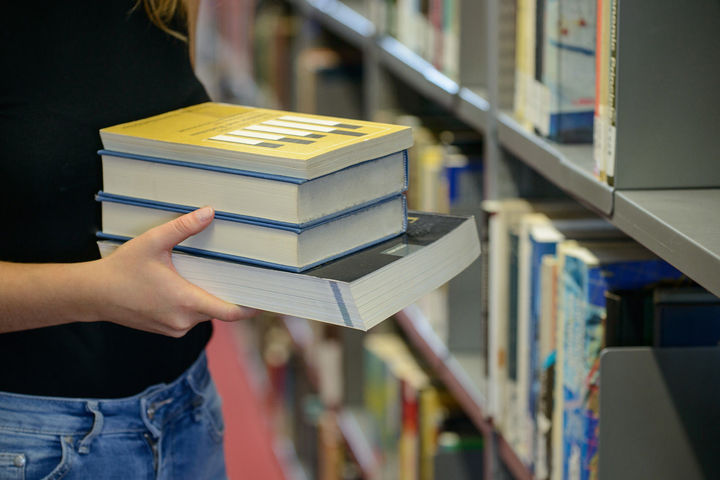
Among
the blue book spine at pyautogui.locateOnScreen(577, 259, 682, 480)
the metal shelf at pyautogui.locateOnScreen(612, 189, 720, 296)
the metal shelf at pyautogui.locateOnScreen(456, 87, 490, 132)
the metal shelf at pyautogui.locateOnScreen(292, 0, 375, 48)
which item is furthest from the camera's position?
the metal shelf at pyautogui.locateOnScreen(292, 0, 375, 48)

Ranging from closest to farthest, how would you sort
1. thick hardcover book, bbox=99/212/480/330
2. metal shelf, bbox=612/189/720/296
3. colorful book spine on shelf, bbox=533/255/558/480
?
metal shelf, bbox=612/189/720/296, thick hardcover book, bbox=99/212/480/330, colorful book spine on shelf, bbox=533/255/558/480

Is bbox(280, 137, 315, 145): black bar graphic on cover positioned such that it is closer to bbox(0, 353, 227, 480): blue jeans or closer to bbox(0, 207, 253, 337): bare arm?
bbox(0, 207, 253, 337): bare arm

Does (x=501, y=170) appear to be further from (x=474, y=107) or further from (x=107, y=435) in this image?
(x=107, y=435)

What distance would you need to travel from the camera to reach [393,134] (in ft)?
3.02

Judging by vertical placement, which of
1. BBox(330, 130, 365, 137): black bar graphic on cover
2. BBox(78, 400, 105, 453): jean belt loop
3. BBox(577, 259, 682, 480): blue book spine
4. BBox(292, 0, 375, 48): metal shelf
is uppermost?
BBox(292, 0, 375, 48): metal shelf

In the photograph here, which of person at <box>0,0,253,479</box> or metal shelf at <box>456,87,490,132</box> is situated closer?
person at <box>0,0,253,479</box>

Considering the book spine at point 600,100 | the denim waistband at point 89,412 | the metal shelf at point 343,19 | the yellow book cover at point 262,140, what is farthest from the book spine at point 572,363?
the metal shelf at point 343,19

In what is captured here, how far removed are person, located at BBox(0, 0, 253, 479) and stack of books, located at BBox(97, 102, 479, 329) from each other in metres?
0.04

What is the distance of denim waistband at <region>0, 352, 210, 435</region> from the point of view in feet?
3.23

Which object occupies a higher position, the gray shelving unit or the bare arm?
the gray shelving unit

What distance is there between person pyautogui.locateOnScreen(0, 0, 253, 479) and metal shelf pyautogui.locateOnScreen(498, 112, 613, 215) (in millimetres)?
367

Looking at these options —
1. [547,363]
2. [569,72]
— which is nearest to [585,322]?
[547,363]

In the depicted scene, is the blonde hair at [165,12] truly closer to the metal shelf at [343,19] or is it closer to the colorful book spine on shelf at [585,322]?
the colorful book spine on shelf at [585,322]

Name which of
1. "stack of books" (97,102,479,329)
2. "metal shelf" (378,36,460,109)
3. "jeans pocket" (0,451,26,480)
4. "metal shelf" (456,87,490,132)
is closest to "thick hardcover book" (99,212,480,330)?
"stack of books" (97,102,479,329)
